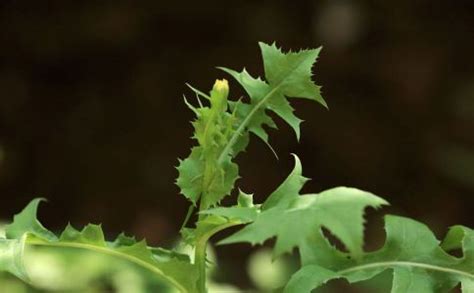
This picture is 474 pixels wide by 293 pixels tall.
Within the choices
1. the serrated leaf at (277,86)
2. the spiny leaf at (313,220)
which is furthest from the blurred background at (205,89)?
the spiny leaf at (313,220)

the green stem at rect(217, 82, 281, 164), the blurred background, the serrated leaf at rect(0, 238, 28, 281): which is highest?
the green stem at rect(217, 82, 281, 164)

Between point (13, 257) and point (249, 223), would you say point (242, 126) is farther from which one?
point (13, 257)

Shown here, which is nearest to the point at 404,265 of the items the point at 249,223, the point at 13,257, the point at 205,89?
the point at 249,223

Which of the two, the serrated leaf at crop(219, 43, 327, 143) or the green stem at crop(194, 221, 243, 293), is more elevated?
the serrated leaf at crop(219, 43, 327, 143)

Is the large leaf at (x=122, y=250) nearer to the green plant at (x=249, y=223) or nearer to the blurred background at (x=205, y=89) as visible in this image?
the green plant at (x=249, y=223)

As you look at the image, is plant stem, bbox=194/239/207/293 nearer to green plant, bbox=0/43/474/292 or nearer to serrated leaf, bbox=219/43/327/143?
green plant, bbox=0/43/474/292

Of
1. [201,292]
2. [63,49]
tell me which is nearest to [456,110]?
[63,49]

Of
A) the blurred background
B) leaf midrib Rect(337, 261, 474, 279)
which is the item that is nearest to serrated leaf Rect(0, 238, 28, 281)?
leaf midrib Rect(337, 261, 474, 279)

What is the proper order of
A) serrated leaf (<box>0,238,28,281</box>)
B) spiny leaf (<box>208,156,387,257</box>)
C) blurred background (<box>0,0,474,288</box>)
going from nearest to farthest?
spiny leaf (<box>208,156,387,257</box>) < serrated leaf (<box>0,238,28,281</box>) < blurred background (<box>0,0,474,288</box>)
